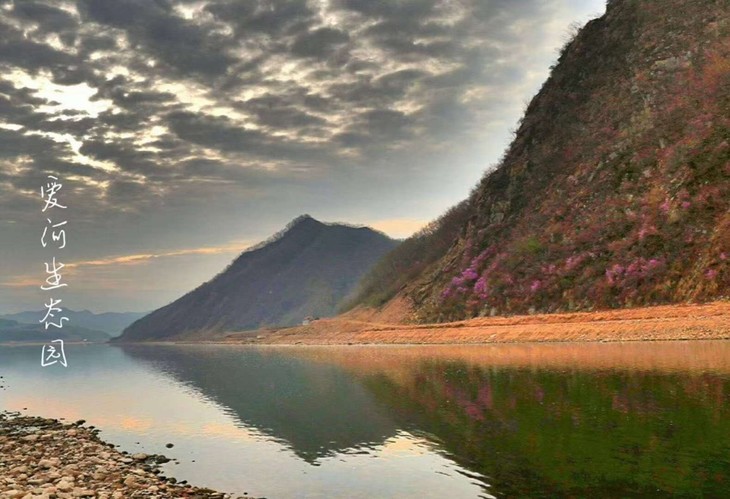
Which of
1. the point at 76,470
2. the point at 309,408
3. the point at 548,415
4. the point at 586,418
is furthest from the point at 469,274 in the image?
the point at 76,470

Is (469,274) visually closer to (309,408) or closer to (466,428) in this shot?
(309,408)

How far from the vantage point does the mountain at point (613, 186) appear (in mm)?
75000

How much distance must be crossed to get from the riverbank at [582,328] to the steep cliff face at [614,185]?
3979 millimetres

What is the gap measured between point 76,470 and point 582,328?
204 ft

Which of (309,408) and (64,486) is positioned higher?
(64,486)

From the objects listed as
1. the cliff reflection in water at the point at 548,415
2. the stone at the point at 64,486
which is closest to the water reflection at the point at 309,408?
the cliff reflection in water at the point at 548,415

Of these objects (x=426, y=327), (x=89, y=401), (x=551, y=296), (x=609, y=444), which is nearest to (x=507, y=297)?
(x=551, y=296)

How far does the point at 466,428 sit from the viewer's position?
2920 cm

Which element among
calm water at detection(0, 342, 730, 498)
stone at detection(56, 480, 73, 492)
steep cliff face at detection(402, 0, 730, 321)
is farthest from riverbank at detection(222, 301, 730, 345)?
stone at detection(56, 480, 73, 492)

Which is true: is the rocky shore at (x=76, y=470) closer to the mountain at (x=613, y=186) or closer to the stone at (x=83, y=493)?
the stone at (x=83, y=493)

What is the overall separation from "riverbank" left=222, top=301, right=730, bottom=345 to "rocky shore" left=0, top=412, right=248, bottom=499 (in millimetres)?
52407

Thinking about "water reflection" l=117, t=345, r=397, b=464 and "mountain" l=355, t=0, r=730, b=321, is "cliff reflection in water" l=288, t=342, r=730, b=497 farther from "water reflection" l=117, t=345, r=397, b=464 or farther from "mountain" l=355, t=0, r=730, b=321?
"mountain" l=355, t=0, r=730, b=321

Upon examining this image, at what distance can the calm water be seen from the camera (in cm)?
2006

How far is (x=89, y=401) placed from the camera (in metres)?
54.4
